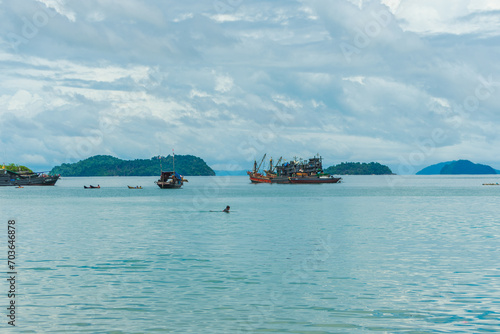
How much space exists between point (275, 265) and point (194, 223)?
37.5m

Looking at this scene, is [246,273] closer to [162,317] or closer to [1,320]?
[162,317]

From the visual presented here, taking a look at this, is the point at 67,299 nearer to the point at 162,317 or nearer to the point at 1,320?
the point at 1,320

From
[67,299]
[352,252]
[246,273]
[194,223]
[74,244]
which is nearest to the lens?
[67,299]

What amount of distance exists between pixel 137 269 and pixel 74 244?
16.7 metres

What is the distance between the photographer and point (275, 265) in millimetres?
38125

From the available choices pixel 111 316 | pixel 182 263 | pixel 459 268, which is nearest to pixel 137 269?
pixel 182 263

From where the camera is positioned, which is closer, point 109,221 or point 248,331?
point 248,331

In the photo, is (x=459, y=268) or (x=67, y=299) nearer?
(x=67, y=299)

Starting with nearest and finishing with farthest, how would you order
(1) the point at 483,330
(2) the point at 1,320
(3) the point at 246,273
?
(1) the point at 483,330, (2) the point at 1,320, (3) the point at 246,273

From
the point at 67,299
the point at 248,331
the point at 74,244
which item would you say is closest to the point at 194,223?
the point at 74,244

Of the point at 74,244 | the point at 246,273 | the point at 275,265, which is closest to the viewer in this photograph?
the point at 246,273

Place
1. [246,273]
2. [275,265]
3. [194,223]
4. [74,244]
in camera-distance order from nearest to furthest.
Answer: [246,273]
[275,265]
[74,244]
[194,223]

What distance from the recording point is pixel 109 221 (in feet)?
251

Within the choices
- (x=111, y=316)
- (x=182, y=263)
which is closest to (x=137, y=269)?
(x=182, y=263)
